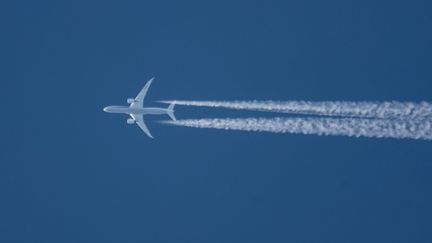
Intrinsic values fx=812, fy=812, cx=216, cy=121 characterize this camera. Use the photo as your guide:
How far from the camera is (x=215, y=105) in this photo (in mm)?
50438

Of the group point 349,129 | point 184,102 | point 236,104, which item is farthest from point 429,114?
point 184,102

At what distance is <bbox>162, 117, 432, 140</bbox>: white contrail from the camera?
40.7 meters

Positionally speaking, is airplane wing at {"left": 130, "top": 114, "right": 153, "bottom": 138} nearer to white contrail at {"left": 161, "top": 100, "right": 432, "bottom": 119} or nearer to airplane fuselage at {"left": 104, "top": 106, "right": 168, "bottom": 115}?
airplane fuselage at {"left": 104, "top": 106, "right": 168, "bottom": 115}

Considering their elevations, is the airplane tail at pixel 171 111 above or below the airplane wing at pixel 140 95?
below

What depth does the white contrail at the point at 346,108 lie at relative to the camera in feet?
137

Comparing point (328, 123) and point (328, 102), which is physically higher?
point (328, 102)

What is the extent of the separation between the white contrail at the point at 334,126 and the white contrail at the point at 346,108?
0.38m

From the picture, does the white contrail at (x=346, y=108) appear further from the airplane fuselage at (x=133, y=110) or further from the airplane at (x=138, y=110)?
the airplane at (x=138, y=110)

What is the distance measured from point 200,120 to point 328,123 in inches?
400

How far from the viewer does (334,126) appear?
43.8m

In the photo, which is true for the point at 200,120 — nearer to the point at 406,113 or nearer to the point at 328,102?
the point at 328,102

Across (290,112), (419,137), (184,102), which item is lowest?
(419,137)

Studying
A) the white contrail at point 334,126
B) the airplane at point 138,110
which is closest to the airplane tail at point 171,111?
the airplane at point 138,110

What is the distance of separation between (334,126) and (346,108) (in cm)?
126
